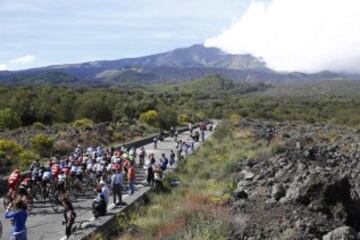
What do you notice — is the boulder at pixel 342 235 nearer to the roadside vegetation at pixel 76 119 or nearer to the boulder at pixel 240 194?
the boulder at pixel 240 194

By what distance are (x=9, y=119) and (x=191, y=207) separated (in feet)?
152

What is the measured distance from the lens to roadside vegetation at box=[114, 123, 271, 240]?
1531cm

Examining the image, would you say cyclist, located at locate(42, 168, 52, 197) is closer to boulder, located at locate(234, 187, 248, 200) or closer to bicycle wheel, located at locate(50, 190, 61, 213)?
bicycle wheel, located at locate(50, 190, 61, 213)

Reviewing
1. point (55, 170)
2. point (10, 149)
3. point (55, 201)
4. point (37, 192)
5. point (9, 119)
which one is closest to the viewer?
point (55, 201)

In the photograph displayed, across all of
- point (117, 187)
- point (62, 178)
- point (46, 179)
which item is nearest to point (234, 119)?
point (46, 179)

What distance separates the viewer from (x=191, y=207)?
17812 millimetres

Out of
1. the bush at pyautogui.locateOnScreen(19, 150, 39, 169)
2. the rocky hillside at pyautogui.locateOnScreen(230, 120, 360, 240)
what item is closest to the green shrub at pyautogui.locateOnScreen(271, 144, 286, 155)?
the rocky hillside at pyautogui.locateOnScreen(230, 120, 360, 240)

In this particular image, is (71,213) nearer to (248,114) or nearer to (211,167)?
(211,167)

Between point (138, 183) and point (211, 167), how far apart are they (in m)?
6.31

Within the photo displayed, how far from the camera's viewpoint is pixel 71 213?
15156 millimetres

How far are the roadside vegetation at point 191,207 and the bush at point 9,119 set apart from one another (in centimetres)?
3143

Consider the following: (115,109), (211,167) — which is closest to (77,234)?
(211,167)

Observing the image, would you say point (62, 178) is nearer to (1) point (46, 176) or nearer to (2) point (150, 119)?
(1) point (46, 176)

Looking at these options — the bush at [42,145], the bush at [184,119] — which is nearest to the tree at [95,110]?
the bush at [184,119]
